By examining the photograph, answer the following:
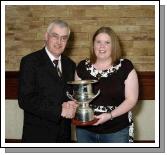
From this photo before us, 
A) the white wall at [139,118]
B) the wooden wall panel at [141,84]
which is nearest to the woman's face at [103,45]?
the wooden wall panel at [141,84]

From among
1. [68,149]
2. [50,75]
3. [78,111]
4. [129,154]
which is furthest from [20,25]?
[129,154]

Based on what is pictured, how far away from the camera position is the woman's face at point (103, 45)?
1.65 metres

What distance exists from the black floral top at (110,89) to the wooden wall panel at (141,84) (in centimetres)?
68

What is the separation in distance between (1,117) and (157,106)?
2.85ft

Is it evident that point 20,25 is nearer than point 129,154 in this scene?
No

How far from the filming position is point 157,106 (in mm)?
1660

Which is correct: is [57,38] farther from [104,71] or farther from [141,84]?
[141,84]

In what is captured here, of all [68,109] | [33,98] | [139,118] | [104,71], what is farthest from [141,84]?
[33,98]

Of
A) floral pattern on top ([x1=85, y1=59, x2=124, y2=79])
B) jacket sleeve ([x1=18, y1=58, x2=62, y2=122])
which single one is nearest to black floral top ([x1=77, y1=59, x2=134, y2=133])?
floral pattern on top ([x1=85, y1=59, x2=124, y2=79])

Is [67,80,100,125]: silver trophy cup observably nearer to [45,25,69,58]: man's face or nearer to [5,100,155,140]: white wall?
[45,25,69,58]: man's face

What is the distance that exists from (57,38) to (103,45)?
254 mm

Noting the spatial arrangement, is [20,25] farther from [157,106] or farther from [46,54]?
[157,106]

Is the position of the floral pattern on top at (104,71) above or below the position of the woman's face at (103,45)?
below

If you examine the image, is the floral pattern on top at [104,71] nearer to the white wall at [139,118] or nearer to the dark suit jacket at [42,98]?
the dark suit jacket at [42,98]
